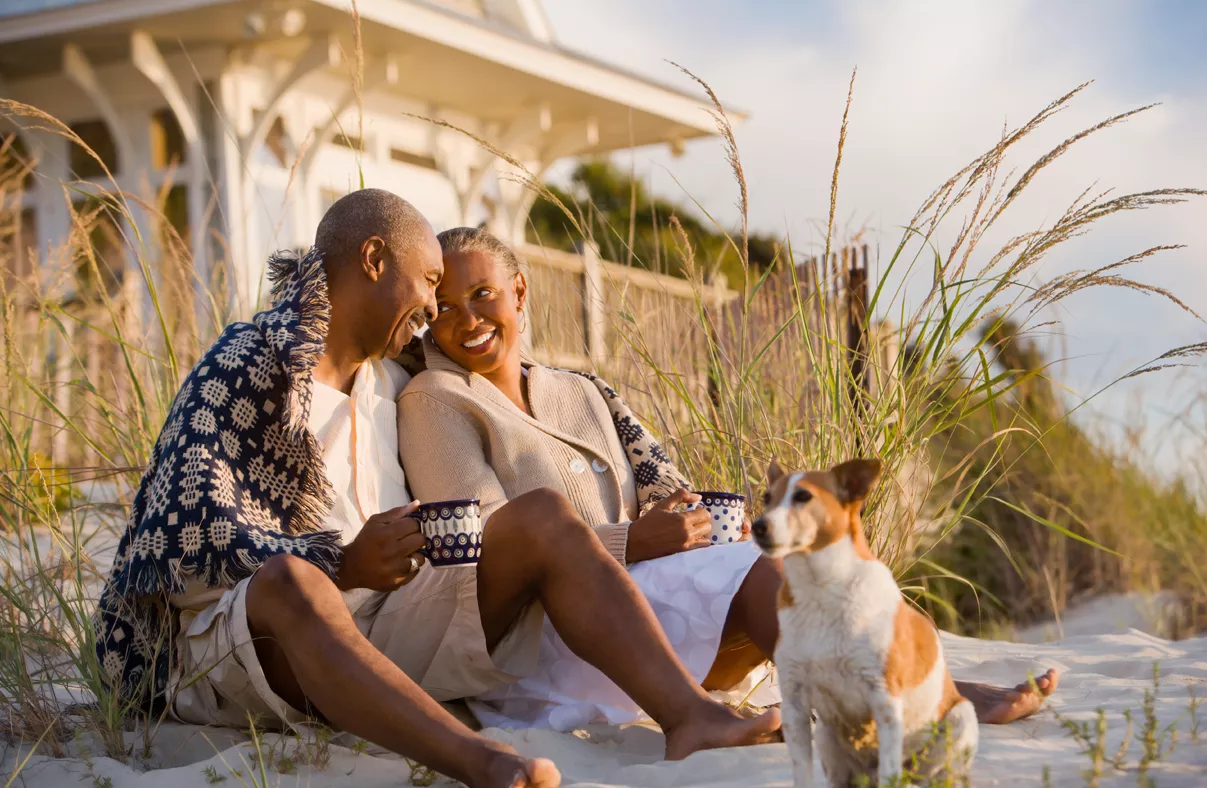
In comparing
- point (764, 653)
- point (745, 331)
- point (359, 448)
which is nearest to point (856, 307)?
point (745, 331)

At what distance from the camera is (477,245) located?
3385mm

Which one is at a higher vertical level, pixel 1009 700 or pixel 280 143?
pixel 280 143

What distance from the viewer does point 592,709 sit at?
112 inches

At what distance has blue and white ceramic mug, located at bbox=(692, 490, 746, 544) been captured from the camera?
3.05m

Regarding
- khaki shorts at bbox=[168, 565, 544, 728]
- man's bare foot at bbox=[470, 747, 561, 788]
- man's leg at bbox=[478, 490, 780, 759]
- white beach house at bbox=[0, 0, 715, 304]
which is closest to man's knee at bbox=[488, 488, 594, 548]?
man's leg at bbox=[478, 490, 780, 759]

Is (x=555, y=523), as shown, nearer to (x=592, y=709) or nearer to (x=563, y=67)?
(x=592, y=709)

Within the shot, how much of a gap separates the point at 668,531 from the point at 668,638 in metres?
0.25

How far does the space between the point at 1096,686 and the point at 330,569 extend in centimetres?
196

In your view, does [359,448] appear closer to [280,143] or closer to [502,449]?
[502,449]

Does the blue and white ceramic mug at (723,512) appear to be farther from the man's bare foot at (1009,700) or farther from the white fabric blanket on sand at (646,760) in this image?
the man's bare foot at (1009,700)

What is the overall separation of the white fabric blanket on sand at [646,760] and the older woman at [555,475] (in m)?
0.16

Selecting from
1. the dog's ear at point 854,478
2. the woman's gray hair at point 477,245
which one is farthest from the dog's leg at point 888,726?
the woman's gray hair at point 477,245

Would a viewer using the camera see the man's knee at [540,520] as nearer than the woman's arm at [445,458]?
Yes

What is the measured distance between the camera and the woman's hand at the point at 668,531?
295 centimetres
